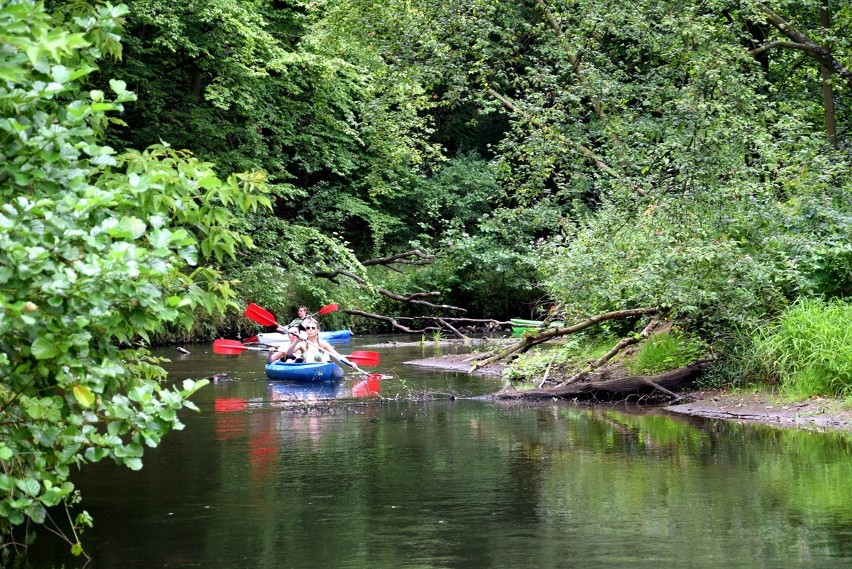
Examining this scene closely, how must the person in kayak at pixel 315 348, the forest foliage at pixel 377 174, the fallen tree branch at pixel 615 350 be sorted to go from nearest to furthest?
the forest foliage at pixel 377 174 → the fallen tree branch at pixel 615 350 → the person in kayak at pixel 315 348

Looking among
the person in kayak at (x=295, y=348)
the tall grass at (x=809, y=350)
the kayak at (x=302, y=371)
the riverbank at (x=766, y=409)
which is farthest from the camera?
the person in kayak at (x=295, y=348)

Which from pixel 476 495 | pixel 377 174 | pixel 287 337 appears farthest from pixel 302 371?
pixel 377 174

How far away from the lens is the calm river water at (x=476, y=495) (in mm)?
6668

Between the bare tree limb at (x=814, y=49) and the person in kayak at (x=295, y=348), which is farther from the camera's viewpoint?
the person in kayak at (x=295, y=348)

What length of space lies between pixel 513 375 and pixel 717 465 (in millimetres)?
6899

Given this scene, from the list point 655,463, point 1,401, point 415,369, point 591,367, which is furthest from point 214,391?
point 1,401

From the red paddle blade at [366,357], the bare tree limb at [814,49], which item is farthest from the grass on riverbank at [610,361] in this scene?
the bare tree limb at [814,49]

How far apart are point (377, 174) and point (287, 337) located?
34.3 feet

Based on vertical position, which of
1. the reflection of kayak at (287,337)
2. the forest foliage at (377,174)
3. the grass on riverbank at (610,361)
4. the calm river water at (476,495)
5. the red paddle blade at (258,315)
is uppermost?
the forest foliage at (377,174)

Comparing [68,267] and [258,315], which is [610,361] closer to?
[258,315]

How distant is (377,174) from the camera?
32.1m

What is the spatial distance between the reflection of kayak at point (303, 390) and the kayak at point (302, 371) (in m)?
0.09

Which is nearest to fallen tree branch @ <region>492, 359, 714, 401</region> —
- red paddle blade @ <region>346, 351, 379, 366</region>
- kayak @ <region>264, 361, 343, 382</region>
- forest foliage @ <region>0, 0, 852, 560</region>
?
forest foliage @ <region>0, 0, 852, 560</region>

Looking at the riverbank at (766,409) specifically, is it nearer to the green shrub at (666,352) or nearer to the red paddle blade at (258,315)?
the green shrub at (666,352)
